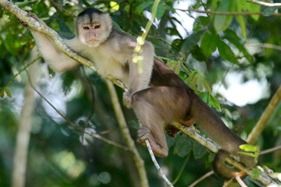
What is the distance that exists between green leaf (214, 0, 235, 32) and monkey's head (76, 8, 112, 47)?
212cm

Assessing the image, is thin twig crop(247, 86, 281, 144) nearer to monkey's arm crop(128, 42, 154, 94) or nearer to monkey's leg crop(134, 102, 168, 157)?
monkey's leg crop(134, 102, 168, 157)

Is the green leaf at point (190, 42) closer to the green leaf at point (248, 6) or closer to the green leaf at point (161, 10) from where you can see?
the green leaf at point (161, 10)

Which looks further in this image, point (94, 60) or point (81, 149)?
point (81, 149)

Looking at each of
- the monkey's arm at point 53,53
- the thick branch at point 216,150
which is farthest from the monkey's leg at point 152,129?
the monkey's arm at point 53,53

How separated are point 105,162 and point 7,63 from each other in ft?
6.83

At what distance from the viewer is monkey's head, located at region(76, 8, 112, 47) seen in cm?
570

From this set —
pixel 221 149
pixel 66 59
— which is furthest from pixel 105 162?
pixel 221 149

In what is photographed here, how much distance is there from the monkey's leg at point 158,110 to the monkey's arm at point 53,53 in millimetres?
763

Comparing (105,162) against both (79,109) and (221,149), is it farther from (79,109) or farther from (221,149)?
(221,149)

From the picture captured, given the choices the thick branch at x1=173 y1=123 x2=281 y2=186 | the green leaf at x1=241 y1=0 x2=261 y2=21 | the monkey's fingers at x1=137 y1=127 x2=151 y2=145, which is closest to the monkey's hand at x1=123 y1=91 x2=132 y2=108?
the monkey's fingers at x1=137 y1=127 x2=151 y2=145

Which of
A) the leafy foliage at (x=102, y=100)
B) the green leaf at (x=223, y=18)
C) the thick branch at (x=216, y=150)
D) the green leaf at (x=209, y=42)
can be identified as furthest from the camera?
the leafy foliage at (x=102, y=100)

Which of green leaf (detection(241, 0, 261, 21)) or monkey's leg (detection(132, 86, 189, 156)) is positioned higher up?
green leaf (detection(241, 0, 261, 21))

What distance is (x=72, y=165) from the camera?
31.0ft

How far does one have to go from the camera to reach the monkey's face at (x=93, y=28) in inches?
224
